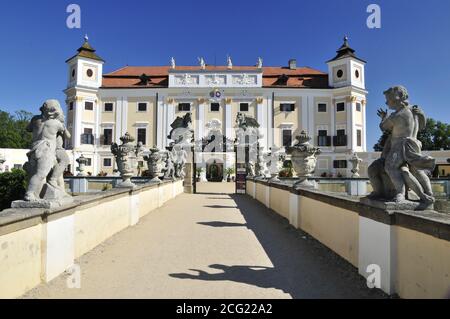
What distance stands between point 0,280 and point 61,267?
132 centimetres

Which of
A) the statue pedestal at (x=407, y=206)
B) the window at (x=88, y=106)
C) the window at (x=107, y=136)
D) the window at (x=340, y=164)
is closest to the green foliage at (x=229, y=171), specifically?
the window at (x=340, y=164)

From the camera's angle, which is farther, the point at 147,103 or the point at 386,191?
the point at 147,103

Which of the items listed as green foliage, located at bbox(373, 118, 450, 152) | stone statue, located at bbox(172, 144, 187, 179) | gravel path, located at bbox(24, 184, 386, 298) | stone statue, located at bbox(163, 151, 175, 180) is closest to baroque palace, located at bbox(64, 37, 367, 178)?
green foliage, located at bbox(373, 118, 450, 152)

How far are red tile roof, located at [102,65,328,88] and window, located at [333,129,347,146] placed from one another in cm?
594

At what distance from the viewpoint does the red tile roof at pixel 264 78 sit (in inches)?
1630

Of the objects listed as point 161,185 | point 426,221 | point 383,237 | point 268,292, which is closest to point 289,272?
point 268,292

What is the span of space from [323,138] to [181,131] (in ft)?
77.8

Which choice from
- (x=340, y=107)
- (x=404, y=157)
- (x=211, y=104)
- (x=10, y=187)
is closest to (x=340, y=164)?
(x=340, y=107)

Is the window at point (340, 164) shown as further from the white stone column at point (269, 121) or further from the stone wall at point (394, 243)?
the stone wall at point (394, 243)

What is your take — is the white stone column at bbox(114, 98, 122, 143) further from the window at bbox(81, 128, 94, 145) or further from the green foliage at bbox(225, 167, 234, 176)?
the green foliage at bbox(225, 167, 234, 176)

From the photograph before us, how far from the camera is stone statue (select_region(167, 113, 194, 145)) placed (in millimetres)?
20250

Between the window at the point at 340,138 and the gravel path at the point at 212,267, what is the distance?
107 ft

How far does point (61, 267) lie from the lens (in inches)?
178
